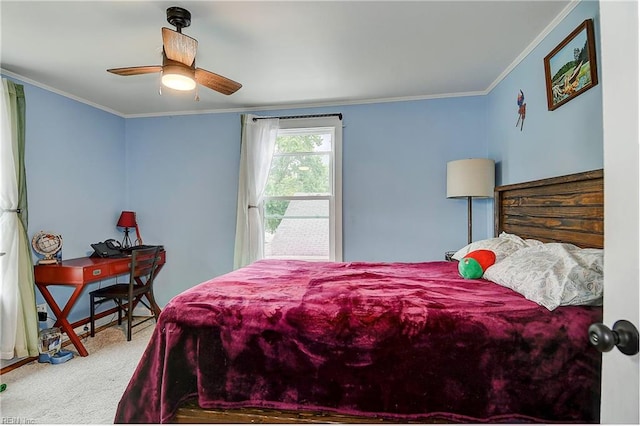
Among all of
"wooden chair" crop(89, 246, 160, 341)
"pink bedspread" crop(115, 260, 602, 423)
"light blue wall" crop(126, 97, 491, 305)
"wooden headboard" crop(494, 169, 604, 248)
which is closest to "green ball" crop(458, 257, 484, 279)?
"pink bedspread" crop(115, 260, 602, 423)

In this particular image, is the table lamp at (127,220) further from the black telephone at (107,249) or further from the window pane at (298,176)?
the window pane at (298,176)

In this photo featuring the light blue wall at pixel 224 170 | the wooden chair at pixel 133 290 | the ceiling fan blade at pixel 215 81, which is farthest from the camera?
the wooden chair at pixel 133 290

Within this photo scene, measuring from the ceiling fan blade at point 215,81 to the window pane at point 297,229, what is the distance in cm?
159

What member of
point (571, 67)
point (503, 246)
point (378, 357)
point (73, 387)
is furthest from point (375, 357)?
point (73, 387)

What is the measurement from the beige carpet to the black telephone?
0.87 m

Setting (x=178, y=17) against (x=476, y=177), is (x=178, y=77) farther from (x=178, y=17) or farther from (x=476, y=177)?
(x=476, y=177)

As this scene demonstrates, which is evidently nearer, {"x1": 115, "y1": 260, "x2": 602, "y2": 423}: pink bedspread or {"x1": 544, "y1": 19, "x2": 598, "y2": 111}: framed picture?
{"x1": 115, "y1": 260, "x2": 602, "y2": 423}: pink bedspread

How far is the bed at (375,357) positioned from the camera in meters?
1.24

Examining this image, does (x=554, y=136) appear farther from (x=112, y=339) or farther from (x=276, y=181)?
(x=112, y=339)

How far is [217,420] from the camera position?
4.56 ft

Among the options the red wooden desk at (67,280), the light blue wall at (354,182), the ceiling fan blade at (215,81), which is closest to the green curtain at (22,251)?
the red wooden desk at (67,280)

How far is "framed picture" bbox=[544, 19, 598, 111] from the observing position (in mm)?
1660

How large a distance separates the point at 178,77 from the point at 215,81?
36cm

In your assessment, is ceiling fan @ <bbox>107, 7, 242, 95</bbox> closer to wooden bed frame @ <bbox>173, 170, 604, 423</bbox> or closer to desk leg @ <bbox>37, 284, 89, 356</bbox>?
wooden bed frame @ <bbox>173, 170, 604, 423</bbox>
